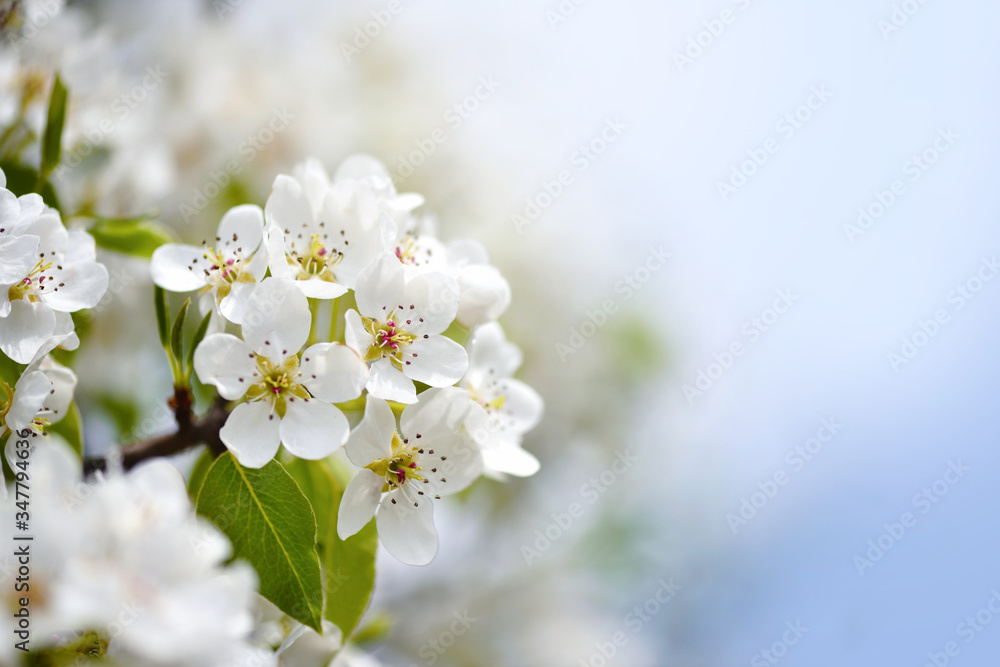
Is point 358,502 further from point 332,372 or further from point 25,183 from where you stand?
point 25,183

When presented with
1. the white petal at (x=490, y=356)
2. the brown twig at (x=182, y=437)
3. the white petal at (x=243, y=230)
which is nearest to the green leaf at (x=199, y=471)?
the brown twig at (x=182, y=437)

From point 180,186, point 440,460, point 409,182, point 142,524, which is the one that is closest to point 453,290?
point 440,460

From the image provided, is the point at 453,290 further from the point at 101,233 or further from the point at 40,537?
the point at 101,233

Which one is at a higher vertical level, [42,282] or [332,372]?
[332,372]

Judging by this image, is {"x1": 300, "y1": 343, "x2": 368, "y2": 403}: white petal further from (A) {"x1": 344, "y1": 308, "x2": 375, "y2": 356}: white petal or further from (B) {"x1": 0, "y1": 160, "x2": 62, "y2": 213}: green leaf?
(B) {"x1": 0, "y1": 160, "x2": 62, "y2": 213}: green leaf

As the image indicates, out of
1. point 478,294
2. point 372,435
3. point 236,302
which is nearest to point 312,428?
point 372,435
